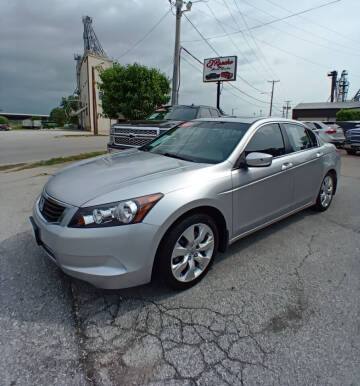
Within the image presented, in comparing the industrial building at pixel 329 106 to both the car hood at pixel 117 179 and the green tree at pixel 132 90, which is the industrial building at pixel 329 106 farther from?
the car hood at pixel 117 179

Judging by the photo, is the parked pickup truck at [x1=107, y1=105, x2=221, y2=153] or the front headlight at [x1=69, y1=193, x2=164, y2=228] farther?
the parked pickup truck at [x1=107, y1=105, x2=221, y2=153]

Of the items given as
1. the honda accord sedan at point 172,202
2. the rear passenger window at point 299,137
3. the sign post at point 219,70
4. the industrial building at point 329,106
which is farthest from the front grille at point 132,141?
the industrial building at point 329,106

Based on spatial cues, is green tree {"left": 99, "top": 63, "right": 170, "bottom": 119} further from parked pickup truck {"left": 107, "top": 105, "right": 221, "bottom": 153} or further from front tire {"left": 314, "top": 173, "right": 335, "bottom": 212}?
front tire {"left": 314, "top": 173, "right": 335, "bottom": 212}

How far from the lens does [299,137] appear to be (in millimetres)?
4020

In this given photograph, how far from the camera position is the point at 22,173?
7938mm

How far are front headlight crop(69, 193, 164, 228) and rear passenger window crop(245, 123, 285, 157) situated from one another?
4.87 feet

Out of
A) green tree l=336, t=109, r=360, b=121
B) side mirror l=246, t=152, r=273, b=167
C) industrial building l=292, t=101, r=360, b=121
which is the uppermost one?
industrial building l=292, t=101, r=360, b=121

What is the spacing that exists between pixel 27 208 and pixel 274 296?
13.5ft

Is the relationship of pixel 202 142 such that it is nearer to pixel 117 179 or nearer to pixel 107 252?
pixel 117 179

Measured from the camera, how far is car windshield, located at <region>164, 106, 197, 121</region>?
8.00m

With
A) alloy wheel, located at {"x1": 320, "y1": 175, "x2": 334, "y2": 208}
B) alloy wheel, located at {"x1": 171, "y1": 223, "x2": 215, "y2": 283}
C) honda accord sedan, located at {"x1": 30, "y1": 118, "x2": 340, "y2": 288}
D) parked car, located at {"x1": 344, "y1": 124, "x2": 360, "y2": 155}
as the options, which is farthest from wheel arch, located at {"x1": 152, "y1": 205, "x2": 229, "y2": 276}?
parked car, located at {"x1": 344, "y1": 124, "x2": 360, "y2": 155}

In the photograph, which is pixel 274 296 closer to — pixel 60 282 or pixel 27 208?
pixel 60 282

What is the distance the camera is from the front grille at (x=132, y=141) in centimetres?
740

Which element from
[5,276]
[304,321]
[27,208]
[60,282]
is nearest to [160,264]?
[60,282]
